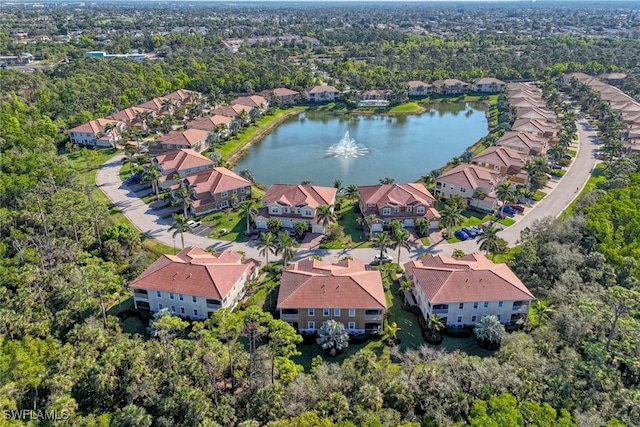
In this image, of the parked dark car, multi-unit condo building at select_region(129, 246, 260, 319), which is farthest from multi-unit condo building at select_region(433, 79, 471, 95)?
multi-unit condo building at select_region(129, 246, 260, 319)

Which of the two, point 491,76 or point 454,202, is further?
point 491,76

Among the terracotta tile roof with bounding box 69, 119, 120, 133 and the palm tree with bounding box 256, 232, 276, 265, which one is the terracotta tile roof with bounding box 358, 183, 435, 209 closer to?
the palm tree with bounding box 256, 232, 276, 265

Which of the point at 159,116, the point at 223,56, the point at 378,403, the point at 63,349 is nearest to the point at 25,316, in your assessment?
the point at 63,349

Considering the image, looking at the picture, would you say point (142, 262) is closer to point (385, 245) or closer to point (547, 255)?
point (385, 245)

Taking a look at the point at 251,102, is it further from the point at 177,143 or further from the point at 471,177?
the point at 471,177

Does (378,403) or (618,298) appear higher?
(618,298)

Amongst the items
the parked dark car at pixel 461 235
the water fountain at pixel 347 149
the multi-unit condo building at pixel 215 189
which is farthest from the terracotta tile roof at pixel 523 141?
the multi-unit condo building at pixel 215 189
